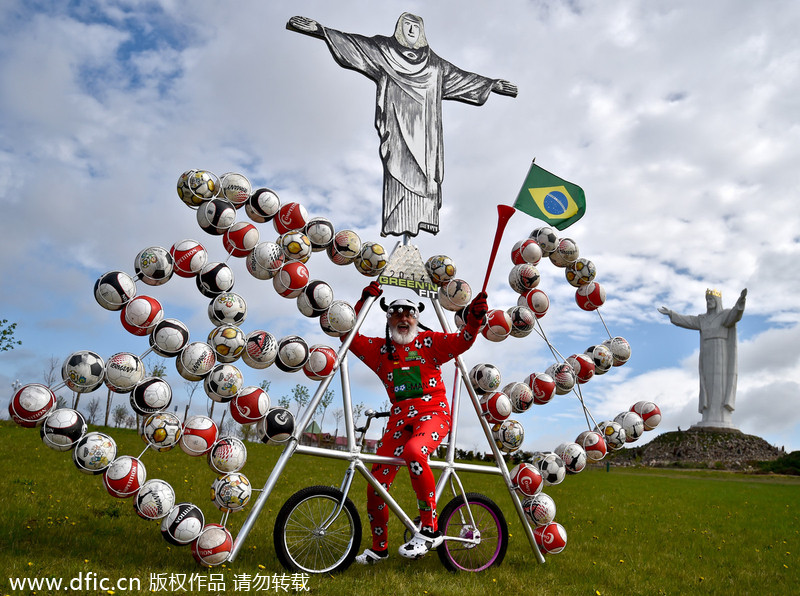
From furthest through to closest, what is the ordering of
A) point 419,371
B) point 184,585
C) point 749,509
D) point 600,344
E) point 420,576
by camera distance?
point 749,509 < point 600,344 < point 419,371 < point 420,576 < point 184,585

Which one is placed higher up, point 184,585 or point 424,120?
point 424,120

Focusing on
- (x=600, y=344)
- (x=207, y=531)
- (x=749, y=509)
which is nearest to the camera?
(x=207, y=531)

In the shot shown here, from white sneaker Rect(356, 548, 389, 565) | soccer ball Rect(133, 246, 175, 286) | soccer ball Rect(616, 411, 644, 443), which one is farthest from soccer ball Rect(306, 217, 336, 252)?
soccer ball Rect(616, 411, 644, 443)

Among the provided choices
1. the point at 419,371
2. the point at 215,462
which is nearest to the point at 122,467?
the point at 215,462

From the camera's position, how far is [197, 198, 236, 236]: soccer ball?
534 cm

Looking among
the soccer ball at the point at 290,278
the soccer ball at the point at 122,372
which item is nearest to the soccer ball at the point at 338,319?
the soccer ball at the point at 290,278

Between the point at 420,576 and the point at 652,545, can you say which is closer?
the point at 420,576

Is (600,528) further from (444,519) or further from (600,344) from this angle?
(444,519)

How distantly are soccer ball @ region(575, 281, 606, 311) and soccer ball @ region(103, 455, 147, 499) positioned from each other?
532 cm

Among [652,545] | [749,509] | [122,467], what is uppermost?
[749,509]

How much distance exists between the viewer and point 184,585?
437 cm

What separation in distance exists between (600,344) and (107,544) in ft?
19.0

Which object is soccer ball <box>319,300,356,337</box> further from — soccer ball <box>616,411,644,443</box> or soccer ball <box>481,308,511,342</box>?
soccer ball <box>616,411,644,443</box>

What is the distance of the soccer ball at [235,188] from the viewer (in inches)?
221
